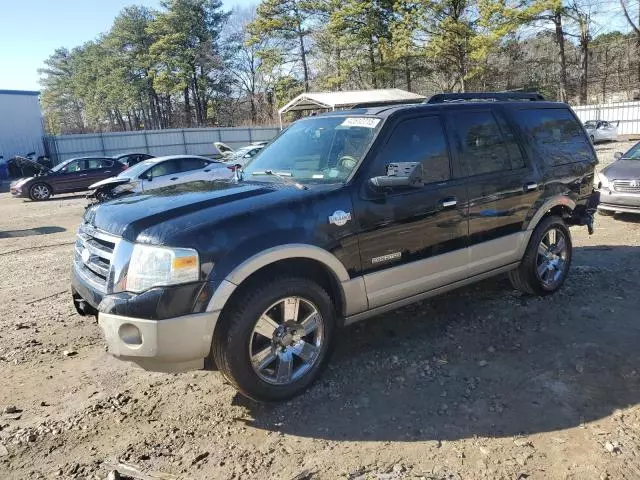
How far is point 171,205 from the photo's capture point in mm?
3508

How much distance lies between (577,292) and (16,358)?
543cm

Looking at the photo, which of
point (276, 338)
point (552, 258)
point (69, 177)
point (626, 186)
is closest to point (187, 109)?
point (69, 177)

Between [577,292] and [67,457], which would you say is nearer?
[67,457]

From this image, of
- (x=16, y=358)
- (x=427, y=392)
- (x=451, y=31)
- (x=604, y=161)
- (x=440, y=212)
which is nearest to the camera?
(x=427, y=392)

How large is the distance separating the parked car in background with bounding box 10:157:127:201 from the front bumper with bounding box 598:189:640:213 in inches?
669

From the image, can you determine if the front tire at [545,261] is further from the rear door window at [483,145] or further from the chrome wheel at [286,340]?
the chrome wheel at [286,340]

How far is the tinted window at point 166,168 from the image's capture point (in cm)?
1422

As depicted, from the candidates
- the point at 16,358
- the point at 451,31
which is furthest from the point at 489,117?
the point at 451,31

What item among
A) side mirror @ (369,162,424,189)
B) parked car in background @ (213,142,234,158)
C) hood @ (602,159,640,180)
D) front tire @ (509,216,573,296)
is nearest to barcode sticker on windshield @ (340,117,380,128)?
side mirror @ (369,162,424,189)

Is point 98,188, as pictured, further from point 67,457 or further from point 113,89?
point 113,89

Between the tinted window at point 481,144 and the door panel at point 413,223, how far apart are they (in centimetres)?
23

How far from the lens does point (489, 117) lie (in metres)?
4.82

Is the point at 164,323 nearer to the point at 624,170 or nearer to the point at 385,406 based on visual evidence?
the point at 385,406

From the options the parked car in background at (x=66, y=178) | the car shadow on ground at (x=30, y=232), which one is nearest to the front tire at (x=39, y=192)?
the parked car in background at (x=66, y=178)
